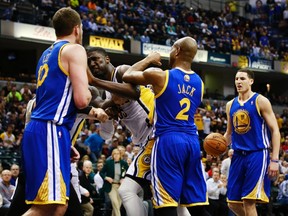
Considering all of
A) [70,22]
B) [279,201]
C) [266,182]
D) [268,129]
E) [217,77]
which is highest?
[217,77]

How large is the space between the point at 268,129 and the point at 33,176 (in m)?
3.86

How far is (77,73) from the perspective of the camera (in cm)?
480

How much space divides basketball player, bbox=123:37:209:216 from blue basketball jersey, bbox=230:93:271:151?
6.11 feet

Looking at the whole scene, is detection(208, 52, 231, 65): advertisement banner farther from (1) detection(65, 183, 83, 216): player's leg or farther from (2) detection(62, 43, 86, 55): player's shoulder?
(2) detection(62, 43, 86, 55): player's shoulder

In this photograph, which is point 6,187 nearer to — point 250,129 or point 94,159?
point 94,159

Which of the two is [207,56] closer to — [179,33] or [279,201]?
[179,33]

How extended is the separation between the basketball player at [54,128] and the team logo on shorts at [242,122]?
331cm

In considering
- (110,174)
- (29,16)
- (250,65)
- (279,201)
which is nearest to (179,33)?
(250,65)

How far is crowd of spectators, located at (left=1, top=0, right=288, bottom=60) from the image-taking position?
25953mm

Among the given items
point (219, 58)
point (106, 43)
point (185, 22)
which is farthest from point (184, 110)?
point (185, 22)

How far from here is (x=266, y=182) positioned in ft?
25.0

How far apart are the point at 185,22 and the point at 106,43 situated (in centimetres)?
792

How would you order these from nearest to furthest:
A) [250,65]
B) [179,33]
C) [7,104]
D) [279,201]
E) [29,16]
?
[279,201], [7,104], [29,16], [179,33], [250,65]

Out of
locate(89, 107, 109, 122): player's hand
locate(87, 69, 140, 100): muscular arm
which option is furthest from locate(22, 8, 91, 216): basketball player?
locate(87, 69, 140, 100): muscular arm
